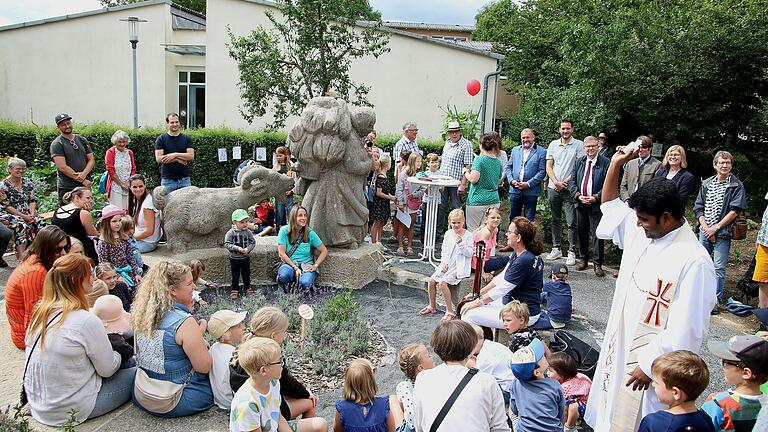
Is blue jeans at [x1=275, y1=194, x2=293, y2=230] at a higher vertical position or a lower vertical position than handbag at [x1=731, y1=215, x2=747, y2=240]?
lower

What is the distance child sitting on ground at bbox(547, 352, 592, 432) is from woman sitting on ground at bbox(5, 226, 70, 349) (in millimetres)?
3570

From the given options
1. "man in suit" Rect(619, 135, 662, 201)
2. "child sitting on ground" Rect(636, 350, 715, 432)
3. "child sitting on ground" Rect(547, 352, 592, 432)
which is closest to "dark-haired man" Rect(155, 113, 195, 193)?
"child sitting on ground" Rect(547, 352, 592, 432)

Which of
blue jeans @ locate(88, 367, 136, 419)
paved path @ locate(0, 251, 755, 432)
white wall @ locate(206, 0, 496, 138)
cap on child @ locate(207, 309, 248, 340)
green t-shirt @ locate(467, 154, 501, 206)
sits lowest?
paved path @ locate(0, 251, 755, 432)

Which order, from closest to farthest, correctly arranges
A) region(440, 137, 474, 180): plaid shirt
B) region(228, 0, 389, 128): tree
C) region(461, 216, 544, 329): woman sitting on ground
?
region(461, 216, 544, 329): woman sitting on ground → region(440, 137, 474, 180): plaid shirt → region(228, 0, 389, 128): tree

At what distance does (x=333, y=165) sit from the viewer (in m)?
6.73

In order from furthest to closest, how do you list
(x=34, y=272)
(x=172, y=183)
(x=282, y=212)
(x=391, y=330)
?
(x=282, y=212) < (x=172, y=183) < (x=391, y=330) < (x=34, y=272)

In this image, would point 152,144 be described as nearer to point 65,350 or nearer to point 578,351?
point 65,350

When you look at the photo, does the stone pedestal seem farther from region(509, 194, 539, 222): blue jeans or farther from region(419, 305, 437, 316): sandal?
region(509, 194, 539, 222): blue jeans

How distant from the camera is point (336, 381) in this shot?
14.7ft

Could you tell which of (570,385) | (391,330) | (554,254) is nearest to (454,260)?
(391,330)

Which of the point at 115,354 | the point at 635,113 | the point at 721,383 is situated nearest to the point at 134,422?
the point at 115,354

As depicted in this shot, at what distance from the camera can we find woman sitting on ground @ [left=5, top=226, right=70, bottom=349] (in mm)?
4035

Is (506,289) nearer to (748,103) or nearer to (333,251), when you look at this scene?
(333,251)

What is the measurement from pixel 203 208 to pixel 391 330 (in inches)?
100
